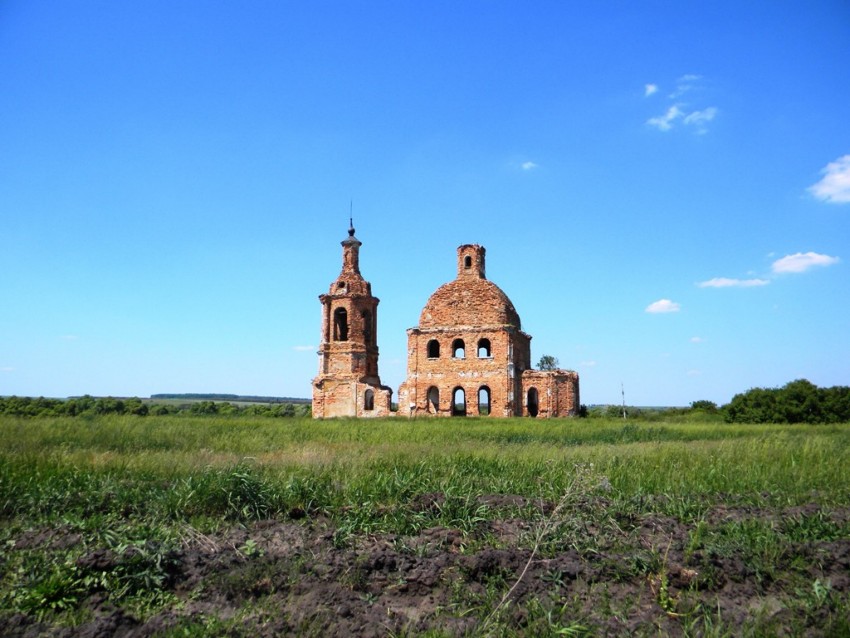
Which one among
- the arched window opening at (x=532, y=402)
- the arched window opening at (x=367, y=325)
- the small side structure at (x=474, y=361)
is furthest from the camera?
the arched window opening at (x=367, y=325)

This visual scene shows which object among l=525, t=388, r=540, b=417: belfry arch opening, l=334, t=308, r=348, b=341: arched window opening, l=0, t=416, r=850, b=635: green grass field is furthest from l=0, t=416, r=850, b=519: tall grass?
l=334, t=308, r=348, b=341: arched window opening

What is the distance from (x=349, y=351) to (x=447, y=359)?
540 centimetres

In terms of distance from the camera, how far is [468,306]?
29984 millimetres

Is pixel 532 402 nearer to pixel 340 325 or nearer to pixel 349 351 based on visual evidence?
pixel 349 351

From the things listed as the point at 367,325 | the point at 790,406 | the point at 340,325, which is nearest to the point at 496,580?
the point at 367,325

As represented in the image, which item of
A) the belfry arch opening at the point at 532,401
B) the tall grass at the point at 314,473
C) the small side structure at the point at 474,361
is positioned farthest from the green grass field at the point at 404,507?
the belfry arch opening at the point at 532,401

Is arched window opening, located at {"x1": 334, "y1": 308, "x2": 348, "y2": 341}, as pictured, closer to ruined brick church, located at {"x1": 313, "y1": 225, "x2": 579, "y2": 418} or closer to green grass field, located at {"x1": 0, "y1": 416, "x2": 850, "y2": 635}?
ruined brick church, located at {"x1": 313, "y1": 225, "x2": 579, "y2": 418}

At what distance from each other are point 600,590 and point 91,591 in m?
4.00

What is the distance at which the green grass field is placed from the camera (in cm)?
428

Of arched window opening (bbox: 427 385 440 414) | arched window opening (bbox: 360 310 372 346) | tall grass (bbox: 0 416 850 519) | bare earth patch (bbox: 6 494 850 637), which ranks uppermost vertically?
arched window opening (bbox: 360 310 372 346)

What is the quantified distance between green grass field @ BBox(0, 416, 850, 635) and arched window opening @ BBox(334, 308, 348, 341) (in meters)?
21.2

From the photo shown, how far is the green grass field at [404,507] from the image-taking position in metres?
4.28

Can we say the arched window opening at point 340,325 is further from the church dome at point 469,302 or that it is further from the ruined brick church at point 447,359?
the church dome at point 469,302

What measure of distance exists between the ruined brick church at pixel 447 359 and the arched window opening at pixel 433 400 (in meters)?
0.05
